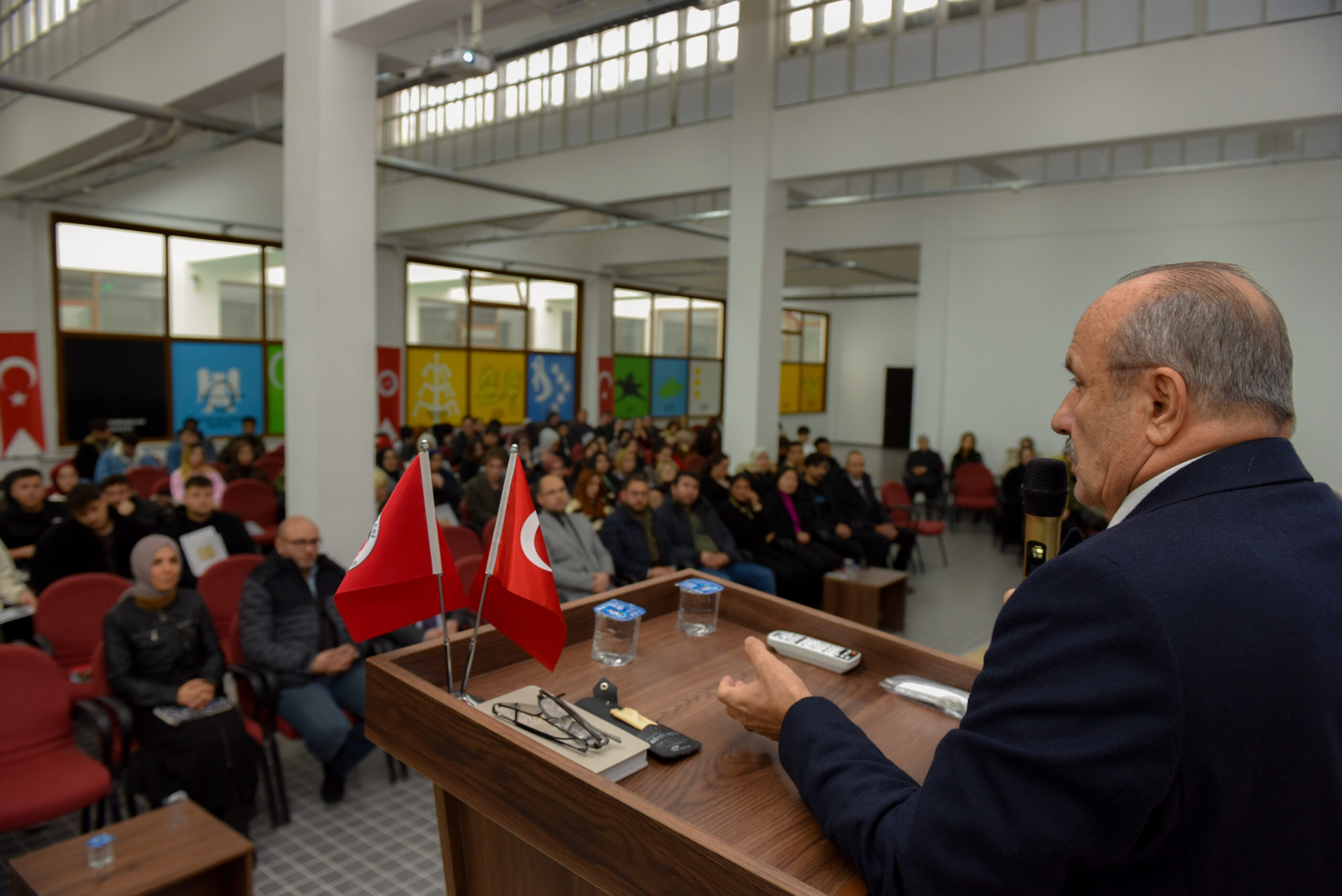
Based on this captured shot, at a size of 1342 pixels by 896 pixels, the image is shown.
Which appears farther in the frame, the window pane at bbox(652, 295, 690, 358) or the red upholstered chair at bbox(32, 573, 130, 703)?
the window pane at bbox(652, 295, 690, 358)

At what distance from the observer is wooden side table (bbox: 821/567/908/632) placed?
619cm

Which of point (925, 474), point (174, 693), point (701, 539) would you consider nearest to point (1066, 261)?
point (925, 474)

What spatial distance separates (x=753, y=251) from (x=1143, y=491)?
7770 millimetres

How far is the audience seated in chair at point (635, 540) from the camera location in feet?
18.7

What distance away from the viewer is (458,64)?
4.49m

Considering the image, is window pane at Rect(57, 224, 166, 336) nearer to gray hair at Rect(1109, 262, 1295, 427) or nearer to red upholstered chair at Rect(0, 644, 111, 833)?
red upholstered chair at Rect(0, 644, 111, 833)

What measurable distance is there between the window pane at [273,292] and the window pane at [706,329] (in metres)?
9.83

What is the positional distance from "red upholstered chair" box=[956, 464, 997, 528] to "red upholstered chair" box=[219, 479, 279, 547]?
7.87 meters

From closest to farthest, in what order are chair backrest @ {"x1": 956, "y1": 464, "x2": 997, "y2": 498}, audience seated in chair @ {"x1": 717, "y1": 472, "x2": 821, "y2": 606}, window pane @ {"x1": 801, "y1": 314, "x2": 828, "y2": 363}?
audience seated in chair @ {"x1": 717, "y1": 472, "x2": 821, "y2": 606}
chair backrest @ {"x1": 956, "y1": 464, "x2": 997, "y2": 498}
window pane @ {"x1": 801, "y1": 314, "x2": 828, "y2": 363}

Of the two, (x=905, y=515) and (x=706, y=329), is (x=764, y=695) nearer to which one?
(x=905, y=515)

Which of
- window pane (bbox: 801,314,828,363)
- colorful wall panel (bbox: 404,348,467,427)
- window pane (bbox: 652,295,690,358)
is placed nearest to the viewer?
colorful wall panel (bbox: 404,348,467,427)

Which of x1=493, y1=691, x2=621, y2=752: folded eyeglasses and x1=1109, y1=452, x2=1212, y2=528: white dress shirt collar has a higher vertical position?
x1=1109, y1=452, x2=1212, y2=528: white dress shirt collar

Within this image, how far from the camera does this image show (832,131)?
25.7 ft

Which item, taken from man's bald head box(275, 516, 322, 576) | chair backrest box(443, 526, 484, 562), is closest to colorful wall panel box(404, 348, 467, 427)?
chair backrest box(443, 526, 484, 562)
